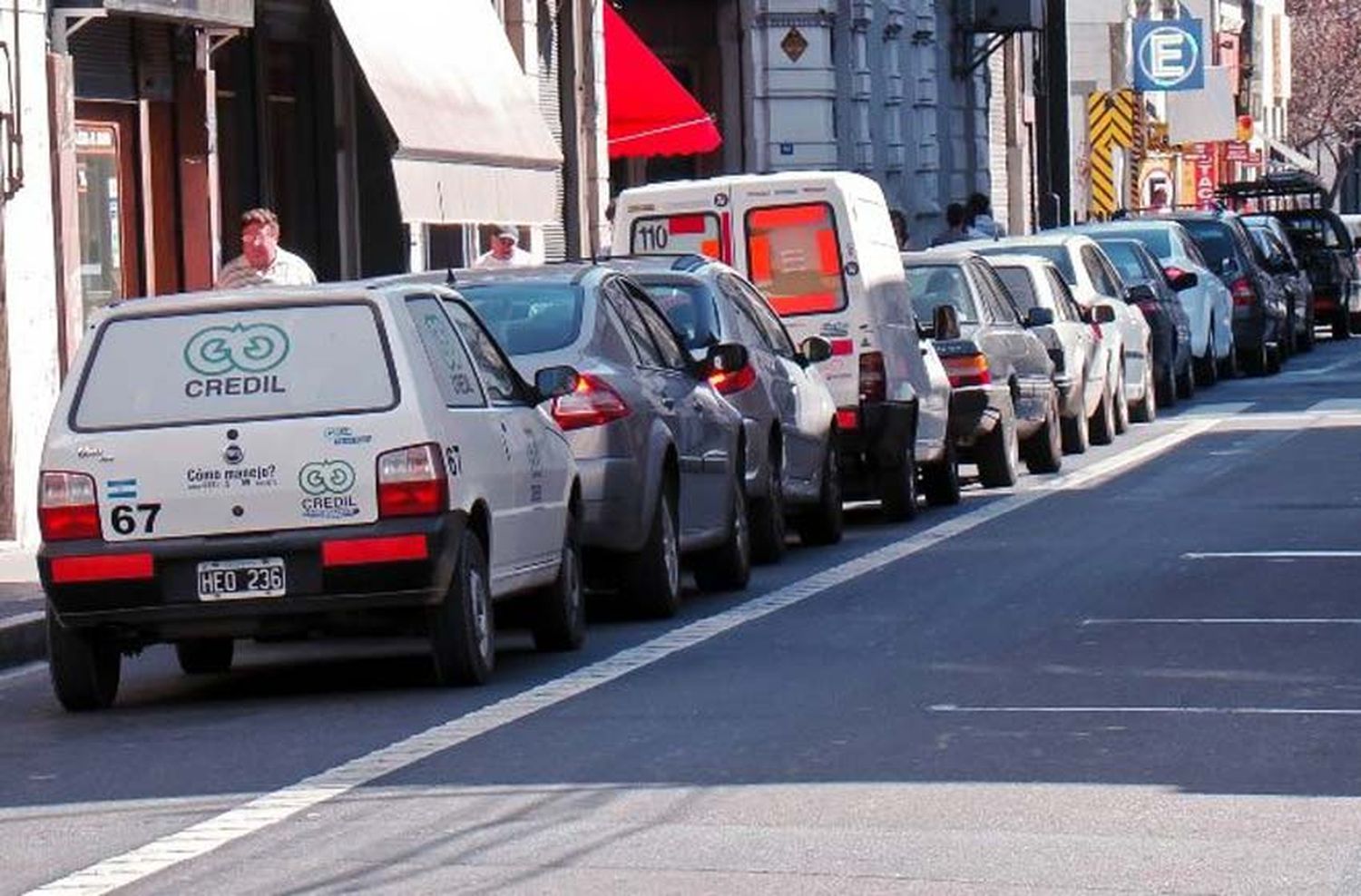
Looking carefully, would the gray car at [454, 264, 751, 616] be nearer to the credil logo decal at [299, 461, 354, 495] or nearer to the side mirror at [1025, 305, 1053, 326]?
the credil logo decal at [299, 461, 354, 495]

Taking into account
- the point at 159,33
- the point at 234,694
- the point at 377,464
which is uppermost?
the point at 159,33

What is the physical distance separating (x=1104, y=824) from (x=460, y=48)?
21862mm

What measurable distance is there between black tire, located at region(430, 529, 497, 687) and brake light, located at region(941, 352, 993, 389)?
10.8 metres

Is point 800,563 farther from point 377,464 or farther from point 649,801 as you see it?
point 649,801

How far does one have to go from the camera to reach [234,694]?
14656mm

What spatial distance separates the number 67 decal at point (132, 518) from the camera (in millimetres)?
13805

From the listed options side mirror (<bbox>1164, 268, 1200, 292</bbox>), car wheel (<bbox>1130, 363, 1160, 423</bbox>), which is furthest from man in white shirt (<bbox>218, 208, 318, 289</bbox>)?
side mirror (<bbox>1164, 268, 1200, 292</bbox>)

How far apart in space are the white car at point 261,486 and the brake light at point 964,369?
10662 millimetres

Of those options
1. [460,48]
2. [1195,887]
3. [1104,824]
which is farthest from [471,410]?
[460,48]

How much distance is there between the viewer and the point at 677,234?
23.2 m

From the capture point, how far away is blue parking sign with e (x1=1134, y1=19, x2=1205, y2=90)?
69.6 m

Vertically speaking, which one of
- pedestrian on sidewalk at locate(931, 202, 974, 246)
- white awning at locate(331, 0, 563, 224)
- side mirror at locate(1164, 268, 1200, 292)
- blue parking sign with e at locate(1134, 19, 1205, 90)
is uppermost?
blue parking sign with e at locate(1134, 19, 1205, 90)

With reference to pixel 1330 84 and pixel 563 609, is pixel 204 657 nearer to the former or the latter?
pixel 563 609

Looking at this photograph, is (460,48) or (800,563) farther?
(460,48)
